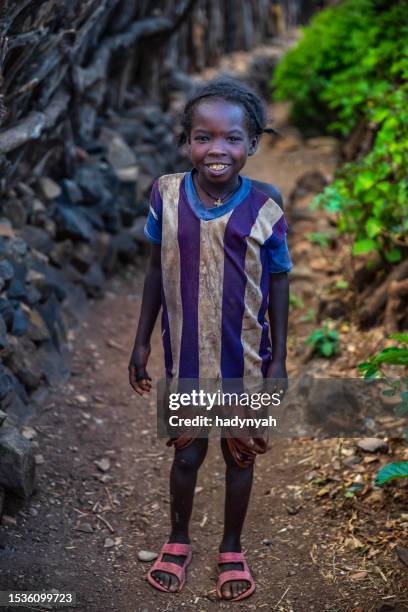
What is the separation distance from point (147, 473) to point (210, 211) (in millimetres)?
1624

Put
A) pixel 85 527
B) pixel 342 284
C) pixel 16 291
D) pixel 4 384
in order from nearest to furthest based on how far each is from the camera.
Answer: pixel 85 527 → pixel 4 384 → pixel 16 291 → pixel 342 284

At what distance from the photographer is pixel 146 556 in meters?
3.10

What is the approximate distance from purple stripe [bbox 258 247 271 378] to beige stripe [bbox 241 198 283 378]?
0.8 inches

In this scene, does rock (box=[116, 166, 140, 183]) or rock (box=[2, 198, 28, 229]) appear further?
rock (box=[116, 166, 140, 183])

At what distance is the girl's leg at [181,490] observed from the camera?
2.81 metres

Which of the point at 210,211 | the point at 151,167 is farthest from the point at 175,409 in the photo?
the point at 151,167

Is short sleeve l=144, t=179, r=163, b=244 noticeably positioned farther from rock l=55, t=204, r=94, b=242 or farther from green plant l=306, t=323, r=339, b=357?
rock l=55, t=204, r=94, b=242

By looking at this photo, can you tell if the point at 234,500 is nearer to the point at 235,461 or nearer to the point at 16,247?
the point at 235,461

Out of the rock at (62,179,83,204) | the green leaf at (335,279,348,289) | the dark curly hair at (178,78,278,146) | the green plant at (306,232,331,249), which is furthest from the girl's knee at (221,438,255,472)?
the rock at (62,179,83,204)

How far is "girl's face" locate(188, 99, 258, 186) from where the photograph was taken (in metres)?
2.59

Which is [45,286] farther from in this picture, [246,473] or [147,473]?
[246,473]

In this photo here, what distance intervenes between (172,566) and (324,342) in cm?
189

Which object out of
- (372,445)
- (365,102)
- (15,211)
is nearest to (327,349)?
(372,445)

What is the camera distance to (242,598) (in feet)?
9.37
